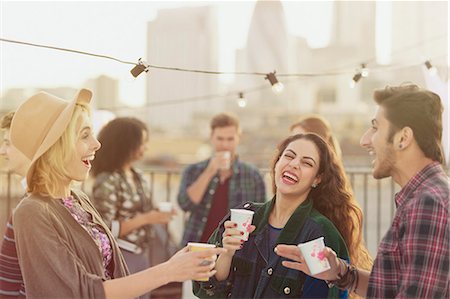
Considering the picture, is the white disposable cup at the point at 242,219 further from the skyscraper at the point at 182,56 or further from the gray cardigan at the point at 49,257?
the skyscraper at the point at 182,56

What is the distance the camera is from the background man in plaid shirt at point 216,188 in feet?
16.3

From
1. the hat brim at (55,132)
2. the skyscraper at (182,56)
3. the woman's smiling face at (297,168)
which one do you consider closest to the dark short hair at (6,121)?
the hat brim at (55,132)

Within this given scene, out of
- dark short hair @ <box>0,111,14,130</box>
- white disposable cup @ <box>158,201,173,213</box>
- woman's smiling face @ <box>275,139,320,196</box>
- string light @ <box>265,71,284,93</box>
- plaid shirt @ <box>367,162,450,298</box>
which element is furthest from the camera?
white disposable cup @ <box>158,201,173,213</box>

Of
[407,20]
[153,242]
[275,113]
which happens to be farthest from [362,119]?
[153,242]

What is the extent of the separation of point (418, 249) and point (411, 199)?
167 millimetres

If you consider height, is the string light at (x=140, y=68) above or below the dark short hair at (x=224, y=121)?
above

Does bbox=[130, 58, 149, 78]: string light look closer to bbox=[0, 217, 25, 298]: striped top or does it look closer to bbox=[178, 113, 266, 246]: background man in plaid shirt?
bbox=[0, 217, 25, 298]: striped top

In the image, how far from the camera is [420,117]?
7.26 feet

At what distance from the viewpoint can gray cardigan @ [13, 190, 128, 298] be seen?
225 centimetres

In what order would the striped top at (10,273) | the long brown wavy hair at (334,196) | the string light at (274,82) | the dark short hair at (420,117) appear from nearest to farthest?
the dark short hair at (420,117) < the striped top at (10,273) < the long brown wavy hair at (334,196) < the string light at (274,82)

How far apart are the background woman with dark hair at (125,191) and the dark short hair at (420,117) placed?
220 centimetres

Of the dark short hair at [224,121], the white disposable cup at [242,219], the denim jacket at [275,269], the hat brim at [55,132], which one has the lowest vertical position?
the denim jacket at [275,269]

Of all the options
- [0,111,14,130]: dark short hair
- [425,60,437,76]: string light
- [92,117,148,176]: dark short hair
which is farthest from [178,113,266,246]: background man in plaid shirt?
[0,111,14,130]: dark short hair

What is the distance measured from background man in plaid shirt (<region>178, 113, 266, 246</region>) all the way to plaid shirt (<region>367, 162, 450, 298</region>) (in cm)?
280
